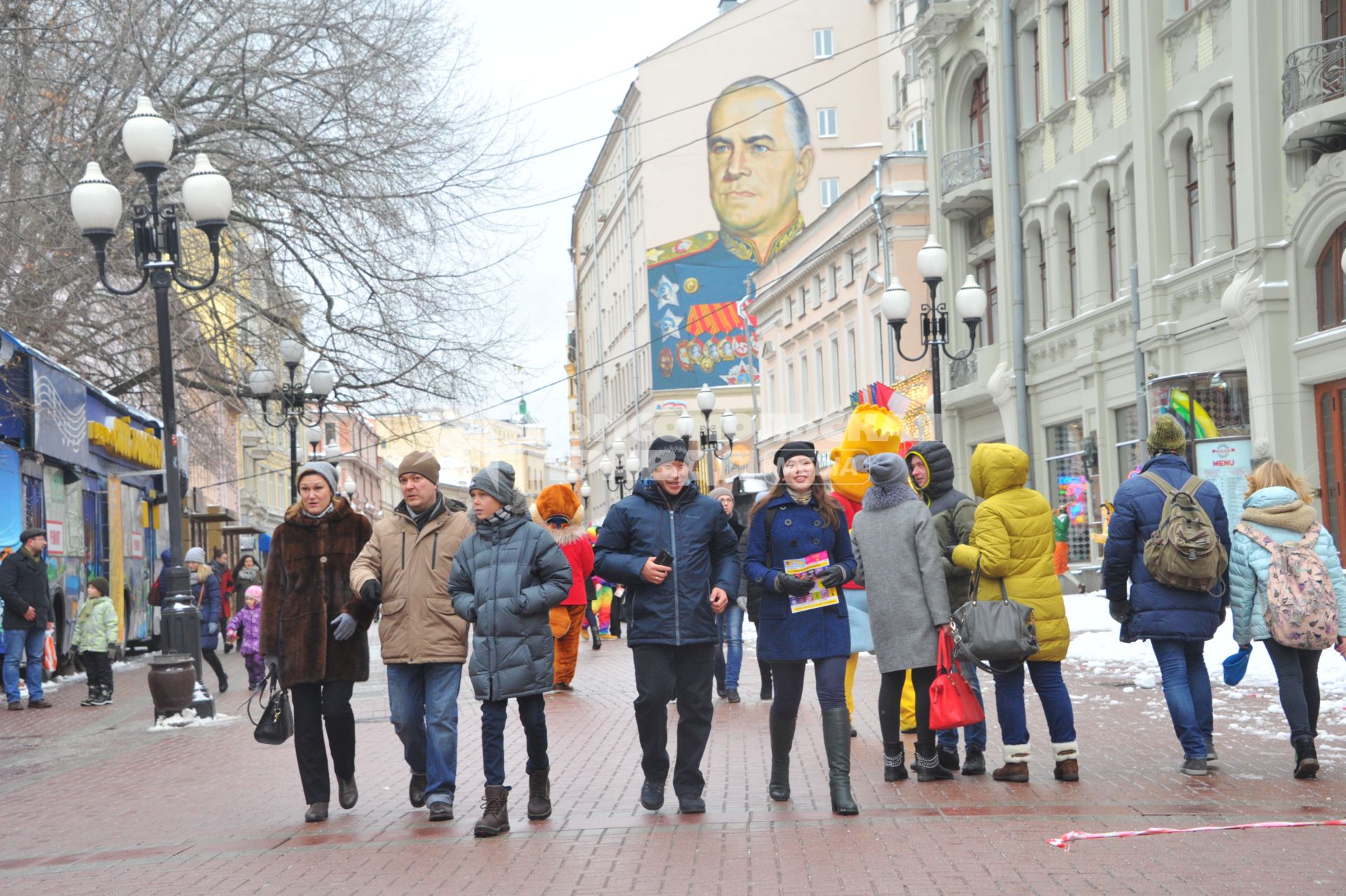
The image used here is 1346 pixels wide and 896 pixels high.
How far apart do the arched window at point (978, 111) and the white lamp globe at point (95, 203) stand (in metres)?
Result: 21.3

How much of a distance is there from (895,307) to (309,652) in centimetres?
1356

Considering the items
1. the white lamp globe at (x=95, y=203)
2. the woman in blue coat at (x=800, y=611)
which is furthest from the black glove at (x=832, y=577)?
the white lamp globe at (x=95, y=203)

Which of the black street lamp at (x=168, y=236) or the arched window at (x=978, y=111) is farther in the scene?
the arched window at (x=978, y=111)

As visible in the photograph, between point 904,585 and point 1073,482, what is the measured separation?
67.2 ft

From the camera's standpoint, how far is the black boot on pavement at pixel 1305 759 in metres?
8.39

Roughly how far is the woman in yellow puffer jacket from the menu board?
41.0ft

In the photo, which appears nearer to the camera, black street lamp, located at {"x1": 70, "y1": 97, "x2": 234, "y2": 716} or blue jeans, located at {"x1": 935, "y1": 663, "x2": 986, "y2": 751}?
blue jeans, located at {"x1": 935, "y1": 663, "x2": 986, "y2": 751}

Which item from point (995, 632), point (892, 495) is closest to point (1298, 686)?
point (995, 632)

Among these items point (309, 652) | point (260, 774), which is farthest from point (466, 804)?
point (260, 774)

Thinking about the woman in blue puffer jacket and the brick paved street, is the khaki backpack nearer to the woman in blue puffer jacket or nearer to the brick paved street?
the woman in blue puffer jacket

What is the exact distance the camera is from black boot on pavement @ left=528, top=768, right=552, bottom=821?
805 cm

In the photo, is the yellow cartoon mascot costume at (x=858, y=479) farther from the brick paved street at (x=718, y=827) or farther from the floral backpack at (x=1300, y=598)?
the floral backpack at (x=1300, y=598)

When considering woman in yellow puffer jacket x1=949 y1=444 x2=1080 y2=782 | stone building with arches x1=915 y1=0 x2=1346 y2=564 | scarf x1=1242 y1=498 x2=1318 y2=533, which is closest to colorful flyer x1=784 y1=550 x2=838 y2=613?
woman in yellow puffer jacket x1=949 y1=444 x2=1080 y2=782

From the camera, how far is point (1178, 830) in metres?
7.11
